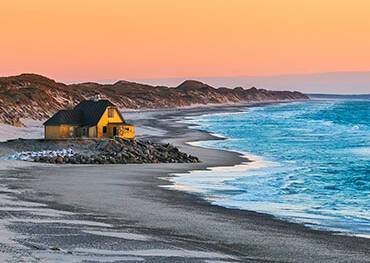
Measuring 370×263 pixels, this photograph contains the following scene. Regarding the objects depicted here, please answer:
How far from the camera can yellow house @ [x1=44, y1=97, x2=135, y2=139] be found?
4806 centimetres

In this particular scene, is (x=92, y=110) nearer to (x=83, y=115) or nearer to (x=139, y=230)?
(x=83, y=115)

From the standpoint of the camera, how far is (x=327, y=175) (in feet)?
112

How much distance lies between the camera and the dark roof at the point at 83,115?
158ft

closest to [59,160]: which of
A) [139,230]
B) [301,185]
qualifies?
[301,185]

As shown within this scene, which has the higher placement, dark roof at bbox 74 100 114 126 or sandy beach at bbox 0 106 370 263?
dark roof at bbox 74 100 114 126

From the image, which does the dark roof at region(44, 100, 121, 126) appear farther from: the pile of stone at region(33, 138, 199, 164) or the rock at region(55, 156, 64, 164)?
the rock at region(55, 156, 64, 164)

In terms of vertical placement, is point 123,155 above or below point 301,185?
above

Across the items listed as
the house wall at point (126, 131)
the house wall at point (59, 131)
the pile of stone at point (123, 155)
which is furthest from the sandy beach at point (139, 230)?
the house wall at point (126, 131)

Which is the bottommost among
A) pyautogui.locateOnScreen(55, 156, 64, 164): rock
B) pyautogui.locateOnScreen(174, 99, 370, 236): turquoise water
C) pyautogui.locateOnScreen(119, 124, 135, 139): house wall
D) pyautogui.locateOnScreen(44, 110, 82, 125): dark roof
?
pyautogui.locateOnScreen(174, 99, 370, 236): turquoise water

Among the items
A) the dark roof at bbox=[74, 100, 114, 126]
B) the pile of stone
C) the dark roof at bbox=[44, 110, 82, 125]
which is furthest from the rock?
the dark roof at bbox=[74, 100, 114, 126]

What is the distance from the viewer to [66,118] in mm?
48625

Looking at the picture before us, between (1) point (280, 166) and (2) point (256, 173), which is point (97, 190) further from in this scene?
(1) point (280, 166)

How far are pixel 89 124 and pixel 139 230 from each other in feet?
104

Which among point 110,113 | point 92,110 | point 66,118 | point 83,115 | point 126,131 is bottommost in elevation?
point 126,131
